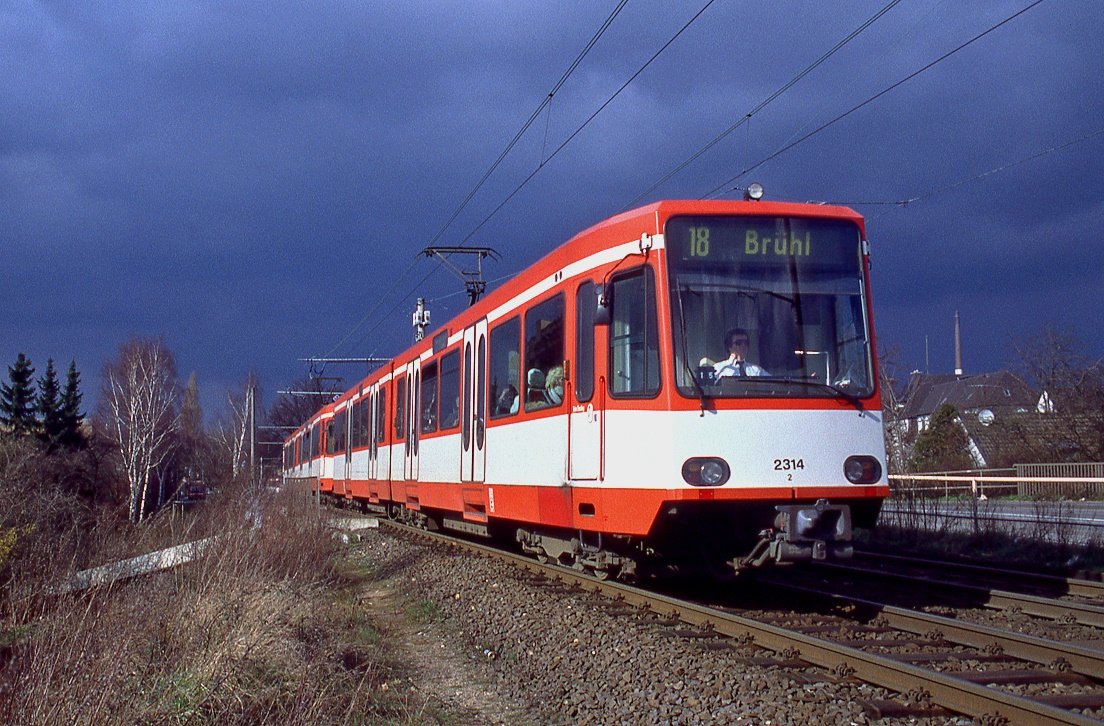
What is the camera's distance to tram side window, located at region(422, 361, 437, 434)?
52.5ft

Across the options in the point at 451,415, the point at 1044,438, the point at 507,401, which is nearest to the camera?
the point at 507,401

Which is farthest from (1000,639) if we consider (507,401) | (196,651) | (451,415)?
(451,415)

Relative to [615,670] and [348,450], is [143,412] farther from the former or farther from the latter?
[615,670]

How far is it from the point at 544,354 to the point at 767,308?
263 cm

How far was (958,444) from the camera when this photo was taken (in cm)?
3875

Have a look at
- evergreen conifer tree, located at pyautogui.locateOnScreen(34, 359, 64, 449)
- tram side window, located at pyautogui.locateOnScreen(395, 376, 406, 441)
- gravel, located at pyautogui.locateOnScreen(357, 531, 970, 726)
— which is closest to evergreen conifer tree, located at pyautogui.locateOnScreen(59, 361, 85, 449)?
evergreen conifer tree, located at pyautogui.locateOnScreen(34, 359, 64, 449)

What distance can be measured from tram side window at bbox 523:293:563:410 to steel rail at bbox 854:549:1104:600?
16.8 feet

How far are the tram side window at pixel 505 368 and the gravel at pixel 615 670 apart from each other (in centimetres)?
200

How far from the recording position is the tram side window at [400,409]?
742 inches

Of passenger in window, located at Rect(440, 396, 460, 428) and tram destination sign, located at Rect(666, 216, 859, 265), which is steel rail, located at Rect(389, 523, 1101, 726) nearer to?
tram destination sign, located at Rect(666, 216, 859, 265)

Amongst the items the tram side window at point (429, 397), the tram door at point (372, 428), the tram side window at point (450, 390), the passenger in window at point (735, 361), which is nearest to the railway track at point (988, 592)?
the passenger in window at point (735, 361)

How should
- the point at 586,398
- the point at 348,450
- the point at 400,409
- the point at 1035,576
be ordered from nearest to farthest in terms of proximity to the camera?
1. the point at 586,398
2. the point at 1035,576
3. the point at 400,409
4. the point at 348,450

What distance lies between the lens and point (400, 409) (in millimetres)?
19297

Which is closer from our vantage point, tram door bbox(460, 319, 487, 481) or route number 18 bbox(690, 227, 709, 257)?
route number 18 bbox(690, 227, 709, 257)
